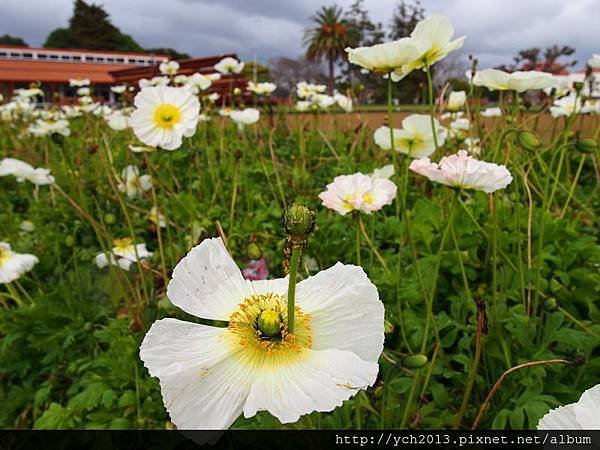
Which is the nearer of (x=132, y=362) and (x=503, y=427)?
(x=503, y=427)

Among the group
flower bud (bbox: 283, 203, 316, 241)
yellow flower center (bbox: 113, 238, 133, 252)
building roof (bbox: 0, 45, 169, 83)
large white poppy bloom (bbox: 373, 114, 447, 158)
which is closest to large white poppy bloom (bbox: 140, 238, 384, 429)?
flower bud (bbox: 283, 203, 316, 241)

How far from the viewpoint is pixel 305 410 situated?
14.9 inches

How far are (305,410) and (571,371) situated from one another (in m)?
0.73

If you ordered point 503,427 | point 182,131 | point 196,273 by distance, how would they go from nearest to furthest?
1. point 196,273
2. point 503,427
3. point 182,131

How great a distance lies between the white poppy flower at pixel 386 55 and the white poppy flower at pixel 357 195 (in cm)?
19

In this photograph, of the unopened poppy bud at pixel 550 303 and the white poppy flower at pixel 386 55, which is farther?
the unopened poppy bud at pixel 550 303

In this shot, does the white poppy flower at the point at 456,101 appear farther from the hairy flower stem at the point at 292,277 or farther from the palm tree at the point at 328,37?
the palm tree at the point at 328,37

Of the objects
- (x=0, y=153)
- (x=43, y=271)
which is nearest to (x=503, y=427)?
(x=43, y=271)

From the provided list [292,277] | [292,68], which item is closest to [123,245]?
[292,277]

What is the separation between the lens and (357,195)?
0.88m

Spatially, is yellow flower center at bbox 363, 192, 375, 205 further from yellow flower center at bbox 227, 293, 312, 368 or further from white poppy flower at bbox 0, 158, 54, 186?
white poppy flower at bbox 0, 158, 54, 186

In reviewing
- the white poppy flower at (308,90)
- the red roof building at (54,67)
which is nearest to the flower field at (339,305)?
the white poppy flower at (308,90)

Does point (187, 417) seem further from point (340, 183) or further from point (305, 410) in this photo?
point (340, 183)

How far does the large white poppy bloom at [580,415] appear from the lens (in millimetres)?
350
